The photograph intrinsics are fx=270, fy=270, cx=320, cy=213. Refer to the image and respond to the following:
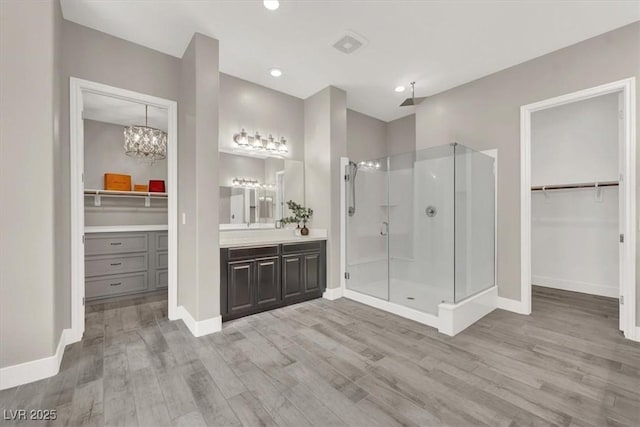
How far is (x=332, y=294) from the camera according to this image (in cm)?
380

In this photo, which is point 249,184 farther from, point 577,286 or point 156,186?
point 577,286

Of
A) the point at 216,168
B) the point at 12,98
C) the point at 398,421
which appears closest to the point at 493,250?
the point at 398,421

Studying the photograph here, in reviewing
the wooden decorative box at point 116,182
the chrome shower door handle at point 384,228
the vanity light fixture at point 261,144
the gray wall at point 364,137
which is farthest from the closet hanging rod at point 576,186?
the wooden decorative box at point 116,182

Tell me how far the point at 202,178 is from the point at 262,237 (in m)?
1.29

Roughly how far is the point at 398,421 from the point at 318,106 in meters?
3.77

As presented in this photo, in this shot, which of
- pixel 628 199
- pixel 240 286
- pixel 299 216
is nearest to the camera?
pixel 628 199

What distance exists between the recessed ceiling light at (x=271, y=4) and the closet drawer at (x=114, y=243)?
3451 millimetres

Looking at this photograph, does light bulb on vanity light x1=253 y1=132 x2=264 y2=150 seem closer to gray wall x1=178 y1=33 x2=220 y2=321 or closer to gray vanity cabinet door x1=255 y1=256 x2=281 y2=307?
gray wall x1=178 y1=33 x2=220 y2=321

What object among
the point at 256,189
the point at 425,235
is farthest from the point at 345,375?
the point at 256,189

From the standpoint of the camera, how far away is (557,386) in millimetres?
1854

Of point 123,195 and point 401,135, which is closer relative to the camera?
point 123,195

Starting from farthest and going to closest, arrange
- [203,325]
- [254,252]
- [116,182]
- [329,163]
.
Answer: [116,182]
[329,163]
[254,252]
[203,325]

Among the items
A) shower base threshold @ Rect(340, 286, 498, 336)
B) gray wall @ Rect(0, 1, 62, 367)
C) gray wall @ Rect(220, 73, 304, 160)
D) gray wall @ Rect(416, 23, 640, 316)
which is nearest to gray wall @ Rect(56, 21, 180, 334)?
gray wall @ Rect(0, 1, 62, 367)

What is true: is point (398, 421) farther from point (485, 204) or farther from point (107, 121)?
point (107, 121)
